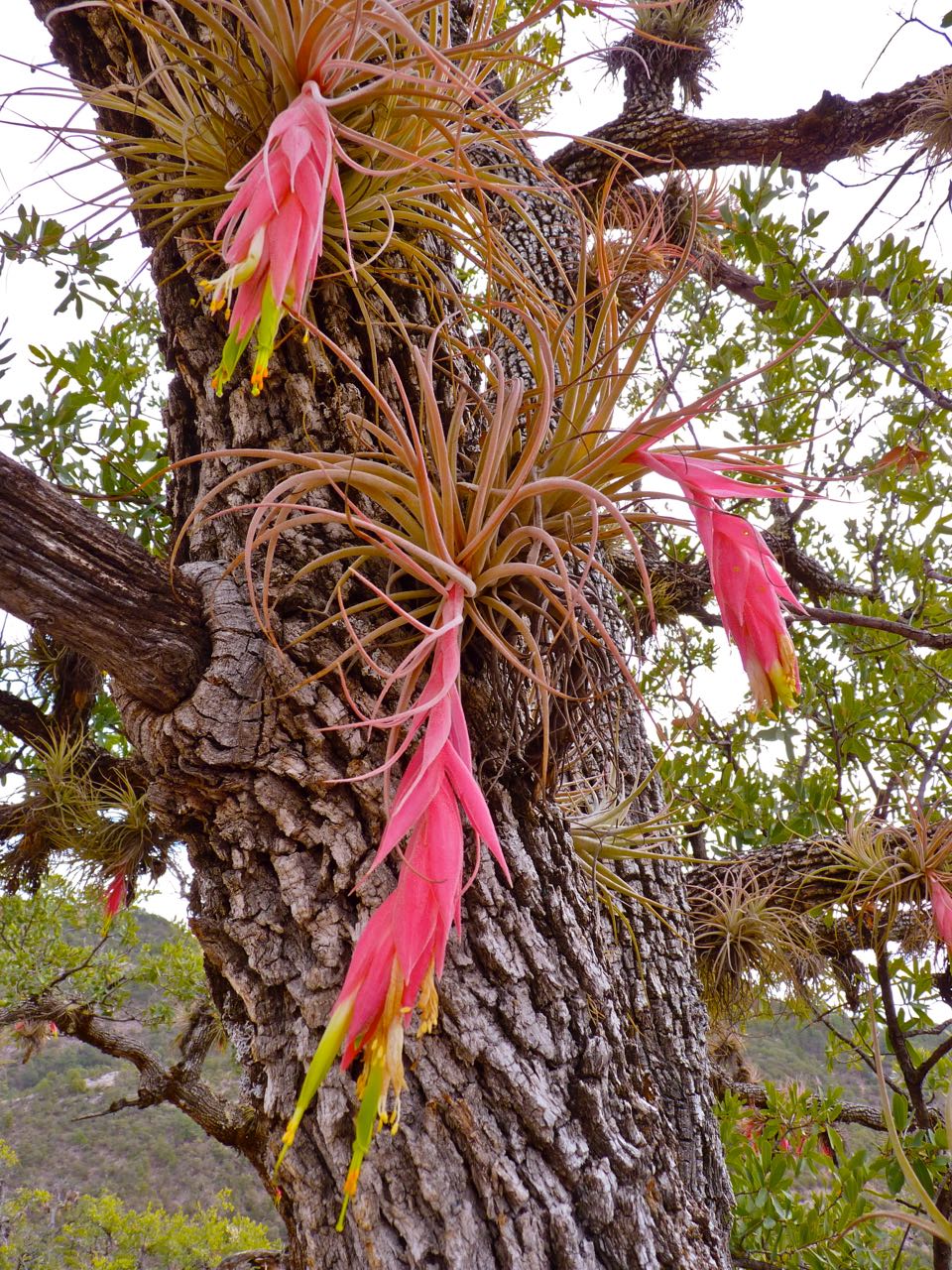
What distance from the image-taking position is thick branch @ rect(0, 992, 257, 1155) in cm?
280

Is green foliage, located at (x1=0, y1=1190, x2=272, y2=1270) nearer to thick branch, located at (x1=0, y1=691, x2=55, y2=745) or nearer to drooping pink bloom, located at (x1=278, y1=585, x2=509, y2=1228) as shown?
thick branch, located at (x1=0, y1=691, x2=55, y2=745)

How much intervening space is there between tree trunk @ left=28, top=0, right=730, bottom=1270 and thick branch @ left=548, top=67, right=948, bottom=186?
63.0 inches

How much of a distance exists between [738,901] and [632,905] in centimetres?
74

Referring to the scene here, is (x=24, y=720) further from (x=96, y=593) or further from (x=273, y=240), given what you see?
(x=273, y=240)

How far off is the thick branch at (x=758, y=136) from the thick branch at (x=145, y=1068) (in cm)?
282

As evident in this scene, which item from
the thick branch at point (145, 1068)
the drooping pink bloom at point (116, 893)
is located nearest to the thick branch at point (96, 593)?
the drooping pink bloom at point (116, 893)

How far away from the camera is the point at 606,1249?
81 centimetres

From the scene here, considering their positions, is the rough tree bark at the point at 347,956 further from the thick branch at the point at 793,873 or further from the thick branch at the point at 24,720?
the thick branch at the point at 24,720

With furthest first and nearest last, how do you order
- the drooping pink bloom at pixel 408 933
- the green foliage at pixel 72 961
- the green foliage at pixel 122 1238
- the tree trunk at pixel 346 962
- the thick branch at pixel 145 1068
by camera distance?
the green foliage at pixel 122 1238 → the green foliage at pixel 72 961 → the thick branch at pixel 145 1068 → the tree trunk at pixel 346 962 → the drooping pink bloom at pixel 408 933

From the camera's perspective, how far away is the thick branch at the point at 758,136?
7.22 feet

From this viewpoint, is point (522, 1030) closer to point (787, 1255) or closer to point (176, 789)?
point (176, 789)

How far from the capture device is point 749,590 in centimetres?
80

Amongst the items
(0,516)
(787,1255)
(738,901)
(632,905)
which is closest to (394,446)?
(0,516)

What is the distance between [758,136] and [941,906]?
6.17 feet
